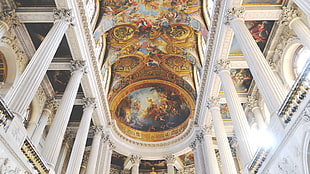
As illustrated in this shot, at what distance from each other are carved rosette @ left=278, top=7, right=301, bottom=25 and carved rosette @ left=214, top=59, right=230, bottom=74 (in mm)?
3252

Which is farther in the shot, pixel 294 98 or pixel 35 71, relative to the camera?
pixel 35 71

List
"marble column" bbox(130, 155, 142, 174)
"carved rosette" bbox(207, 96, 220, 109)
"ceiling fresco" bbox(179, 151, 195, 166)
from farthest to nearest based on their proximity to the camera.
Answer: "ceiling fresco" bbox(179, 151, 195, 166), "marble column" bbox(130, 155, 142, 174), "carved rosette" bbox(207, 96, 220, 109)

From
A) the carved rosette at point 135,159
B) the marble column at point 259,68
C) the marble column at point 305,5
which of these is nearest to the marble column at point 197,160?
the carved rosette at point 135,159

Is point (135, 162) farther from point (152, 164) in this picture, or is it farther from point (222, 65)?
point (222, 65)

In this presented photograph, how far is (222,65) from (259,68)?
15.0 feet

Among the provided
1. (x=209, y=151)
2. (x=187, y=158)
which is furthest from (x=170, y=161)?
(x=209, y=151)

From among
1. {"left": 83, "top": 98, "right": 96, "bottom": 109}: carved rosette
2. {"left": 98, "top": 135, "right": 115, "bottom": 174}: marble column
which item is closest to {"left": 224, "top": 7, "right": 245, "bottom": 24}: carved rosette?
{"left": 83, "top": 98, "right": 96, "bottom": 109}: carved rosette

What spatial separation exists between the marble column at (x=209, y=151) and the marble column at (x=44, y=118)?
10.2 metres

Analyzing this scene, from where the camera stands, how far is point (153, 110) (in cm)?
2369

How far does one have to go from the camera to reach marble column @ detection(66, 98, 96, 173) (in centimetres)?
1178

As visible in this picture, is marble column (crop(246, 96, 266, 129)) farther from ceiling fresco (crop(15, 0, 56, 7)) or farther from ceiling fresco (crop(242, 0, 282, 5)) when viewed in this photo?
ceiling fresco (crop(15, 0, 56, 7))

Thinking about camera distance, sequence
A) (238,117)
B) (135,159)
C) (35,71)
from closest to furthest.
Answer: (35,71)
(238,117)
(135,159)

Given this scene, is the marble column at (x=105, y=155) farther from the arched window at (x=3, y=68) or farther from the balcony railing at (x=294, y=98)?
the balcony railing at (x=294, y=98)

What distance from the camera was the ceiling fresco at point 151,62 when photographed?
17.2 m
